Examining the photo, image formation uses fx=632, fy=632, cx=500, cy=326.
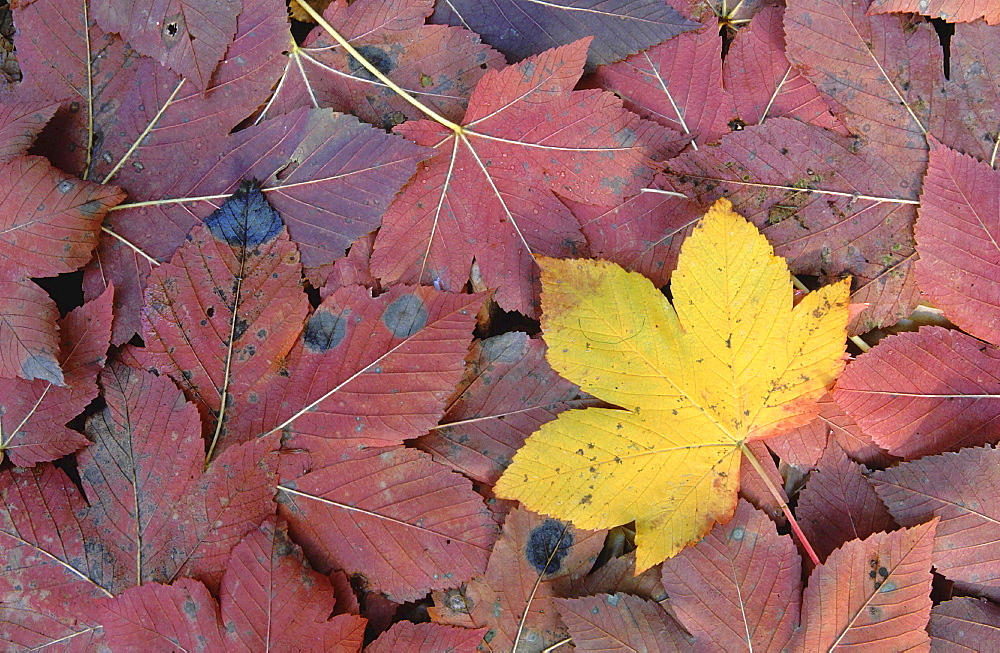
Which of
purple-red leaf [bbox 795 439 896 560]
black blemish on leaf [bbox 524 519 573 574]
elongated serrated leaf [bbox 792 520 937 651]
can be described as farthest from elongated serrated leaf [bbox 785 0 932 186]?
black blemish on leaf [bbox 524 519 573 574]

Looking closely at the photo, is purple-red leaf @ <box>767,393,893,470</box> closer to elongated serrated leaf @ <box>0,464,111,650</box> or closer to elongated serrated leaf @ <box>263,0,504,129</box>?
elongated serrated leaf @ <box>263,0,504,129</box>

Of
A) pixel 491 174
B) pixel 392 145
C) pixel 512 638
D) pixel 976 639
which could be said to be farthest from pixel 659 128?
pixel 976 639

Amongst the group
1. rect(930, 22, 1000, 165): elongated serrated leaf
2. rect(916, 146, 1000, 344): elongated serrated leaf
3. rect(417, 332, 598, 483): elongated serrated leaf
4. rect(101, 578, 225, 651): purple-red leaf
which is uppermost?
rect(930, 22, 1000, 165): elongated serrated leaf

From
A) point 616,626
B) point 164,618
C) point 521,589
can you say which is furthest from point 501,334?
point 164,618

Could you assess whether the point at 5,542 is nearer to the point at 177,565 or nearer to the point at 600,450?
the point at 177,565

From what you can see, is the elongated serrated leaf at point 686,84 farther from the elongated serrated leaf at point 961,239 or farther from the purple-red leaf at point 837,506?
the purple-red leaf at point 837,506

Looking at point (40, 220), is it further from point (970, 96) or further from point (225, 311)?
point (970, 96)
